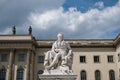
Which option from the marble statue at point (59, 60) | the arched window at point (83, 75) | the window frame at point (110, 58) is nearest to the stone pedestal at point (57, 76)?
the marble statue at point (59, 60)

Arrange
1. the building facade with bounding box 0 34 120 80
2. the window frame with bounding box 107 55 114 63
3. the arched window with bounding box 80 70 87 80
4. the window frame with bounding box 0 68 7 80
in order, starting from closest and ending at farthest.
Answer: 1. the window frame with bounding box 0 68 7 80
2. the building facade with bounding box 0 34 120 80
3. the arched window with bounding box 80 70 87 80
4. the window frame with bounding box 107 55 114 63

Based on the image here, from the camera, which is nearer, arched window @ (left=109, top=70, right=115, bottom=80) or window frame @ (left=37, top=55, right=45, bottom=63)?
arched window @ (left=109, top=70, right=115, bottom=80)

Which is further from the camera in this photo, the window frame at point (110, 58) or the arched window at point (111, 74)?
the window frame at point (110, 58)

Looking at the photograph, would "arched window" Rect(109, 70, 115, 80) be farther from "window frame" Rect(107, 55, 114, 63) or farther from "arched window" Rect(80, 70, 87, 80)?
"arched window" Rect(80, 70, 87, 80)

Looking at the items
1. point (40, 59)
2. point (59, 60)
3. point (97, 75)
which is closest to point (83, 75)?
point (97, 75)

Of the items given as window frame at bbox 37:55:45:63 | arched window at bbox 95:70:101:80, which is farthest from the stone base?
window frame at bbox 37:55:45:63

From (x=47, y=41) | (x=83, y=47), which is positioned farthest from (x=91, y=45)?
(x=47, y=41)

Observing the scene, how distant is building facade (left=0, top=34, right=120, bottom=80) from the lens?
180 ft

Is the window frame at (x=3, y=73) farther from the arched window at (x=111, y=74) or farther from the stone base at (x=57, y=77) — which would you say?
the stone base at (x=57, y=77)

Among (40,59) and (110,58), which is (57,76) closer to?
(40,59)

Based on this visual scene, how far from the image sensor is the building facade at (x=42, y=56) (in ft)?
180

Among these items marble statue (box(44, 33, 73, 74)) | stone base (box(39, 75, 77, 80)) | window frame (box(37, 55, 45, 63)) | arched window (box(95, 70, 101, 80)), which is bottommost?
stone base (box(39, 75, 77, 80))

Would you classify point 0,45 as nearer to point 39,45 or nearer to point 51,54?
point 39,45

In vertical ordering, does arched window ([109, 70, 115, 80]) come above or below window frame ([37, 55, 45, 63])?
below
